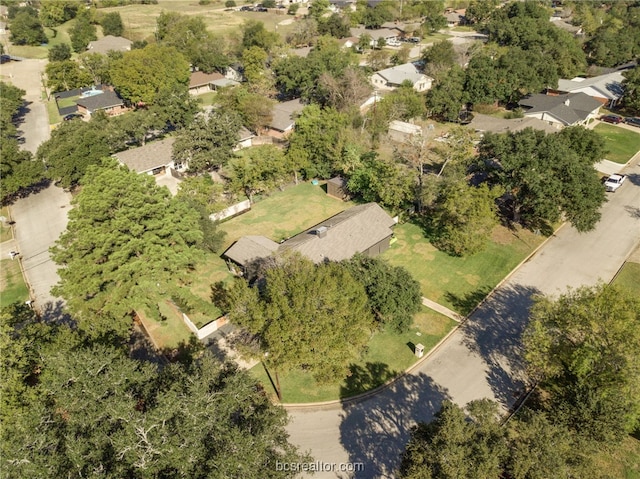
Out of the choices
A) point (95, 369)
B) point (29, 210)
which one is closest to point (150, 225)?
point (95, 369)

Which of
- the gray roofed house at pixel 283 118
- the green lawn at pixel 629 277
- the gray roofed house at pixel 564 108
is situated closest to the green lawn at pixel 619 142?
the gray roofed house at pixel 564 108

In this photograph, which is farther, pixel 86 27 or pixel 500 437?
pixel 86 27

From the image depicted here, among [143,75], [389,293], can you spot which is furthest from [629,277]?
[143,75]

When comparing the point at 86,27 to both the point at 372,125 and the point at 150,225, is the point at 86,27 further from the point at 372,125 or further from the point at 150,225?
the point at 150,225

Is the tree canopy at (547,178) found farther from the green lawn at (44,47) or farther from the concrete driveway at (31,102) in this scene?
the green lawn at (44,47)

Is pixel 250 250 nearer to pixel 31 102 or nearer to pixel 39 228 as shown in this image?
pixel 39 228

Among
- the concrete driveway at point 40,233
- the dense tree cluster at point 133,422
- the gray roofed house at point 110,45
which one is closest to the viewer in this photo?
the dense tree cluster at point 133,422
